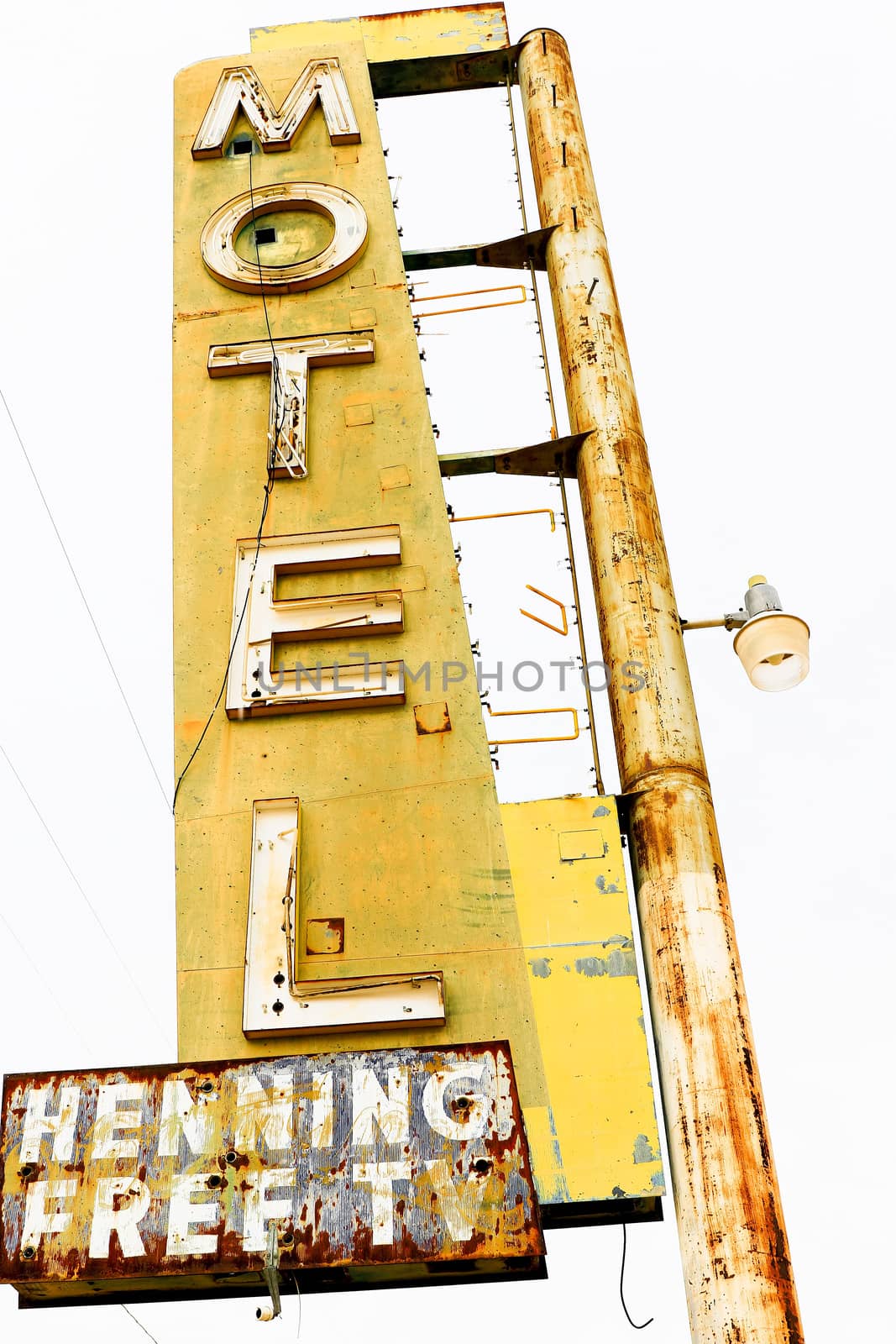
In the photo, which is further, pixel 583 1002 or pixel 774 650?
pixel 583 1002

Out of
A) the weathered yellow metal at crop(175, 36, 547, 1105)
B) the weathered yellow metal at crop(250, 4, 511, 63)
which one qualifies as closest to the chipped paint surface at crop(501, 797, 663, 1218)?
the weathered yellow metal at crop(175, 36, 547, 1105)

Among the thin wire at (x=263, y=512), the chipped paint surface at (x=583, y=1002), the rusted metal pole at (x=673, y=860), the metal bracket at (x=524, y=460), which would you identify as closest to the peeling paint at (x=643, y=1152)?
the chipped paint surface at (x=583, y=1002)

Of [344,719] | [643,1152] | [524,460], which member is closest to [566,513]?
[524,460]

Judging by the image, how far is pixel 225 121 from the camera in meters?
12.1

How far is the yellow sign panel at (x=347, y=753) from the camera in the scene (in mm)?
7648

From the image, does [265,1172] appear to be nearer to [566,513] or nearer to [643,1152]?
[643,1152]

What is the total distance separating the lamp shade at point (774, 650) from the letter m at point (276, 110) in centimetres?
636

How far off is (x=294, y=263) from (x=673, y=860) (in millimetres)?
5744

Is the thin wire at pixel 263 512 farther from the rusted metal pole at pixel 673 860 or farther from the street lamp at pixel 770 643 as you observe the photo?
the street lamp at pixel 770 643

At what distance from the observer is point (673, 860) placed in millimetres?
7645

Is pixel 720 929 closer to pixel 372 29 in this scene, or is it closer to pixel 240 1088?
pixel 240 1088

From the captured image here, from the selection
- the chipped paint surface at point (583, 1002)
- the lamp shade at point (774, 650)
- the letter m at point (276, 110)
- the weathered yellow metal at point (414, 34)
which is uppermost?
the weathered yellow metal at point (414, 34)

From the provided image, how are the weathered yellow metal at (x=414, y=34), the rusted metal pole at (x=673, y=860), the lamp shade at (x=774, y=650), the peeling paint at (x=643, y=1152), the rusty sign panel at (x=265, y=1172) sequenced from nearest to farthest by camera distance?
the rusty sign panel at (x=265, y=1172), the rusted metal pole at (x=673, y=860), the peeling paint at (x=643, y=1152), the lamp shade at (x=774, y=650), the weathered yellow metal at (x=414, y=34)

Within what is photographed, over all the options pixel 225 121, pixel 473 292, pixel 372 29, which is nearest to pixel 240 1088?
pixel 473 292
